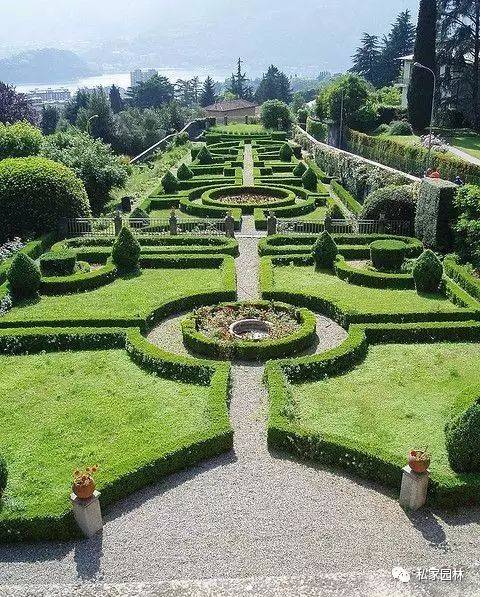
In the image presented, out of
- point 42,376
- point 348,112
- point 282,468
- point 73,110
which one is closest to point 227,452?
point 282,468

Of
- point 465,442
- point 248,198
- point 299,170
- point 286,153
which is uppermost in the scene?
point 286,153

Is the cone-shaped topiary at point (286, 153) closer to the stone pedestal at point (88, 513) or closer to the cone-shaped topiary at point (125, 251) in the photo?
the cone-shaped topiary at point (125, 251)

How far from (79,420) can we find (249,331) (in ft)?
19.4

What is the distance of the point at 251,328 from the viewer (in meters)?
16.6

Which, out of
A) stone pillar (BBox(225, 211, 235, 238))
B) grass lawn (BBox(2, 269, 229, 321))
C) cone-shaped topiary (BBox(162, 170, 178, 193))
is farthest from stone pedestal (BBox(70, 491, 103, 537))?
cone-shaped topiary (BBox(162, 170, 178, 193))

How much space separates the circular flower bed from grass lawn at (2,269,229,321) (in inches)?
67.7

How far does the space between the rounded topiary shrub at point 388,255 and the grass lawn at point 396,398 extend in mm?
6596

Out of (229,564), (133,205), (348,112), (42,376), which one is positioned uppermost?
(348,112)

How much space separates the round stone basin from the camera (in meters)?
16.2

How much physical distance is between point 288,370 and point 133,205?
2415cm

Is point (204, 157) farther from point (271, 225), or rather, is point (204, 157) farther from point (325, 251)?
point (325, 251)

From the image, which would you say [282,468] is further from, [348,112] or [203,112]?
[203,112]

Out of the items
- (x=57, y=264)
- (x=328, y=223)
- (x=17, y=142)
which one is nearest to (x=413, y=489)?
(x=57, y=264)

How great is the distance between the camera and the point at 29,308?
1842cm
